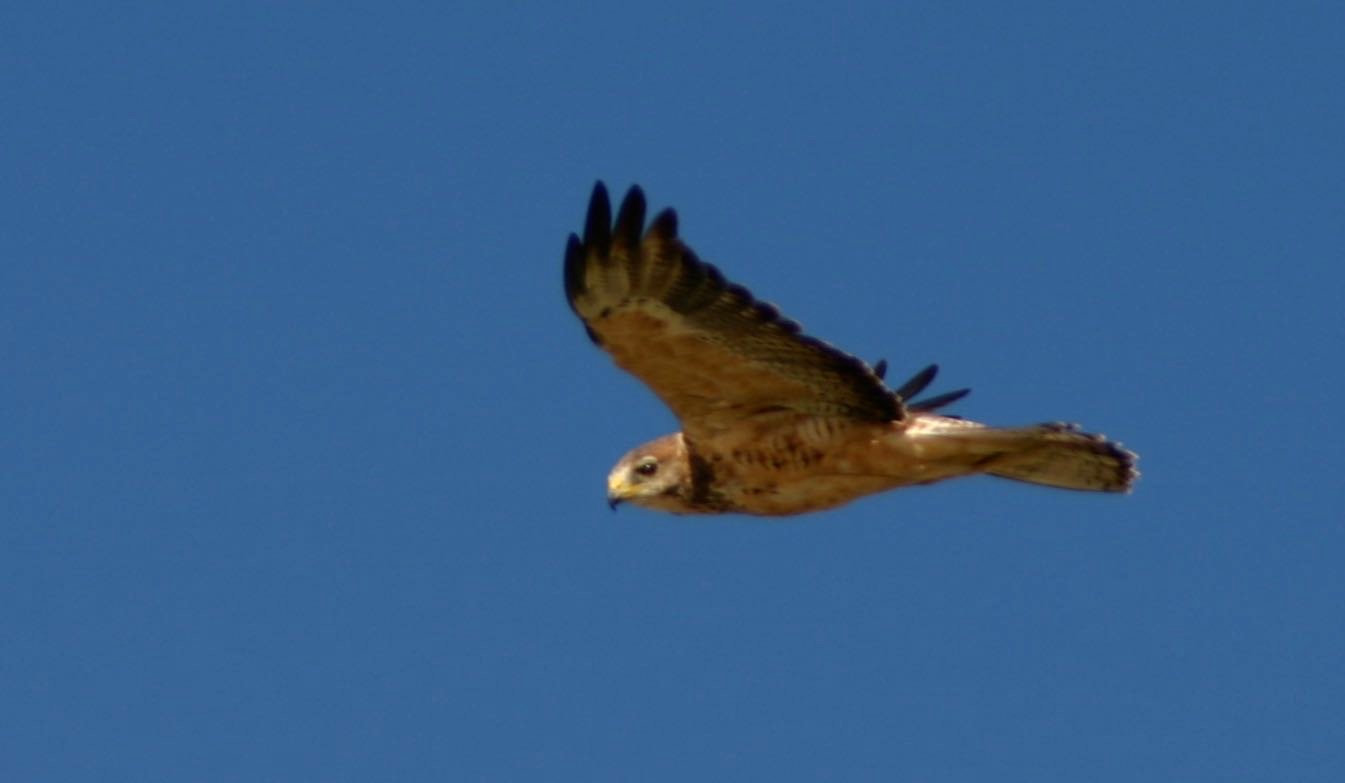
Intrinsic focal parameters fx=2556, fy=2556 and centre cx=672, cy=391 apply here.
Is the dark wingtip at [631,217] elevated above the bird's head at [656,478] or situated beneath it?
elevated above

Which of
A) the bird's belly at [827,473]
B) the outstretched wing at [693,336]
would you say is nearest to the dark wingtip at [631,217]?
the outstretched wing at [693,336]

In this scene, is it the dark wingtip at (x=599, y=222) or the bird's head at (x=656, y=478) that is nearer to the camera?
the dark wingtip at (x=599, y=222)

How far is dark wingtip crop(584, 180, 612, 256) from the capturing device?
11.1m

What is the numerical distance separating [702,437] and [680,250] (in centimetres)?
130

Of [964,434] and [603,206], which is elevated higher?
[603,206]

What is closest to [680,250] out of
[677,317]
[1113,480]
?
[677,317]

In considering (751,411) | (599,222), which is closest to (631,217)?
(599,222)

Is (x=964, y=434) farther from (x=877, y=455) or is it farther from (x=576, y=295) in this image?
(x=576, y=295)

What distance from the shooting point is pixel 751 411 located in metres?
12.0

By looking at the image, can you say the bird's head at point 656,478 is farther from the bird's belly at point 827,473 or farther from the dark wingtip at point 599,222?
the dark wingtip at point 599,222

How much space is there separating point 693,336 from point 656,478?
101 centimetres

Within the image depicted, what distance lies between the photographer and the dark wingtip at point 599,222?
11055mm

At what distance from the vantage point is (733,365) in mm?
11680

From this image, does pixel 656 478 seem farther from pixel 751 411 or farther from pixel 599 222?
pixel 599 222
